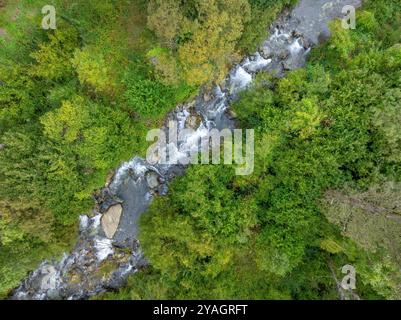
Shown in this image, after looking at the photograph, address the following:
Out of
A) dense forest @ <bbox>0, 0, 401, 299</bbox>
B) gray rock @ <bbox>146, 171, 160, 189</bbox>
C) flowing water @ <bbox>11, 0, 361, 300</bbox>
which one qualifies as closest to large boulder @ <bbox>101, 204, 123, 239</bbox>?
flowing water @ <bbox>11, 0, 361, 300</bbox>

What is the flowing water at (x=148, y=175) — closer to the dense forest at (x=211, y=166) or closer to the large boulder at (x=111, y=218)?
the large boulder at (x=111, y=218)

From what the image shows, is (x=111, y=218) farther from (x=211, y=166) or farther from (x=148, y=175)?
(x=211, y=166)

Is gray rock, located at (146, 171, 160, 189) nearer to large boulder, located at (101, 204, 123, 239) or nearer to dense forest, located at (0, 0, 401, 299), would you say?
dense forest, located at (0, 0, 401, 299)

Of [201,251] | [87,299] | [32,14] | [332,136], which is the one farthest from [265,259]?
[32,14]

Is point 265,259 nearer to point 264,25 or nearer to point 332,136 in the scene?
point 332,136

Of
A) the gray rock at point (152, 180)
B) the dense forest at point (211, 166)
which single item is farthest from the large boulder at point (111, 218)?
the gray rock at point (152, 180)
